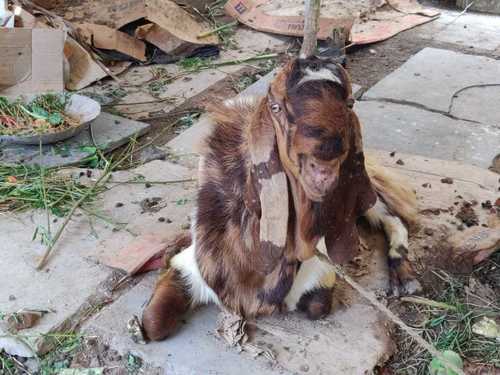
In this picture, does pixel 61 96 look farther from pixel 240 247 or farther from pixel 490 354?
pixel 490 354

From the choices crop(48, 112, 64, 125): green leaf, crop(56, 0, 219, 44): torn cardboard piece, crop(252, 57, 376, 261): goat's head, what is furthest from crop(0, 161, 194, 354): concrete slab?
crop(56, 0, 219, 44): torn cardboard piece

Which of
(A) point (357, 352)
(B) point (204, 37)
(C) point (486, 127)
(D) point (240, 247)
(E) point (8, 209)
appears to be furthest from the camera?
(B) point (204, 37)

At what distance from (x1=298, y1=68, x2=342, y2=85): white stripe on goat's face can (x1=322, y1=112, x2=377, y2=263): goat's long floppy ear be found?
0.13m

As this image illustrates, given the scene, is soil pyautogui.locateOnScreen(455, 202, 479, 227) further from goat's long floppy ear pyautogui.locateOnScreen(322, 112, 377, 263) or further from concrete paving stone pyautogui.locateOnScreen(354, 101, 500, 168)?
goat's long floppy ear pyautogui.locateOnScreen(322, 112, 377, 263)

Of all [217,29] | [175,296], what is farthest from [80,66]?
[175,296]

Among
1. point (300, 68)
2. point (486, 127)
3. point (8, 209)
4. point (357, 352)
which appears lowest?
point (8, 209)

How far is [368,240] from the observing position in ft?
9.71

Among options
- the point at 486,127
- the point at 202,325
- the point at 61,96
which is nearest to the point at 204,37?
the point at 61,96

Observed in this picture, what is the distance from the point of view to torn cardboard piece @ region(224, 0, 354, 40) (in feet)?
18.5

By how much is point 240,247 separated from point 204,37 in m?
3.98

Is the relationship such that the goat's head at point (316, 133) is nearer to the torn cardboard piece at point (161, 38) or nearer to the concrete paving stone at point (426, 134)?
the concrete paving stone at point (426, 134)

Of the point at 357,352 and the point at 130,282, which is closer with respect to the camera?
the point at 357,352

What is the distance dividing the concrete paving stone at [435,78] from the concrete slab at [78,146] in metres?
1.82

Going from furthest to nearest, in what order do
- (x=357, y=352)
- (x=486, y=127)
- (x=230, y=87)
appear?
(x=230, y=87), (x=486, y=127), (x=357, y=352)
